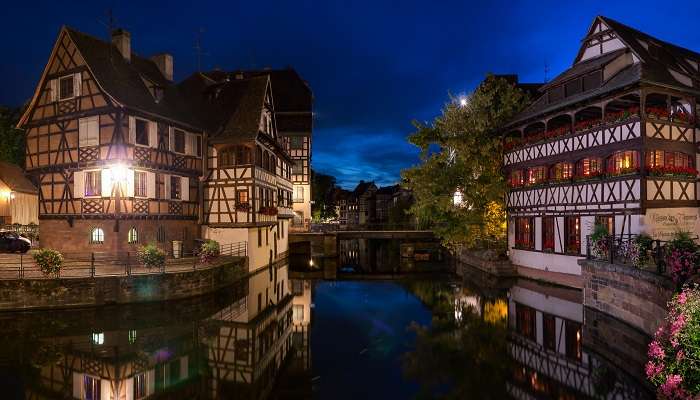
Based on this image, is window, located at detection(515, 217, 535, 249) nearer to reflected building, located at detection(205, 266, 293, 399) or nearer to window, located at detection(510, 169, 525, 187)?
window, located at detection(510, 169, 525, 187)

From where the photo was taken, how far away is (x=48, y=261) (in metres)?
19.7

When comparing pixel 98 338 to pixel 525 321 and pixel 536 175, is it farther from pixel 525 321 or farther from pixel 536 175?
pixel 536 175

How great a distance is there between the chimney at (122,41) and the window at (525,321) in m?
26.0

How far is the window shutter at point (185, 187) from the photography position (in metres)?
28.9

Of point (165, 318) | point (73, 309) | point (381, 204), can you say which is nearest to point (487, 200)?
point (165, 318)

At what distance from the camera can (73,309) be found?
19.7 metres

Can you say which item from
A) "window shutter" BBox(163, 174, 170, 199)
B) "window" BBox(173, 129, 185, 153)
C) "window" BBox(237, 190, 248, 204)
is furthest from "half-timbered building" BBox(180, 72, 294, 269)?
"window shutter" BBox(163, 174, 170, 199)

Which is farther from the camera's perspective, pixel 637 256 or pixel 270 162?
pixel 270 162

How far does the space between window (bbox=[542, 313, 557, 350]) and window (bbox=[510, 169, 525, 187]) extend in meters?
12.7

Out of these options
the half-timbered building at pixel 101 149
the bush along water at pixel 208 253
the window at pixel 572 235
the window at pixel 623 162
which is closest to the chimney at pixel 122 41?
the half-timbered building at pixel 101 149

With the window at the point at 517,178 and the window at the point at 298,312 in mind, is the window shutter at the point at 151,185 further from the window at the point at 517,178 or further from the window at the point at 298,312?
the window at the point at 517,178

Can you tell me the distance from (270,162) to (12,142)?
1258 inches

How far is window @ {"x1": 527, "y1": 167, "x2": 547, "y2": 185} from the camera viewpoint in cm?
2766

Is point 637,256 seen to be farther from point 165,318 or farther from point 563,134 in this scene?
point 165,318
